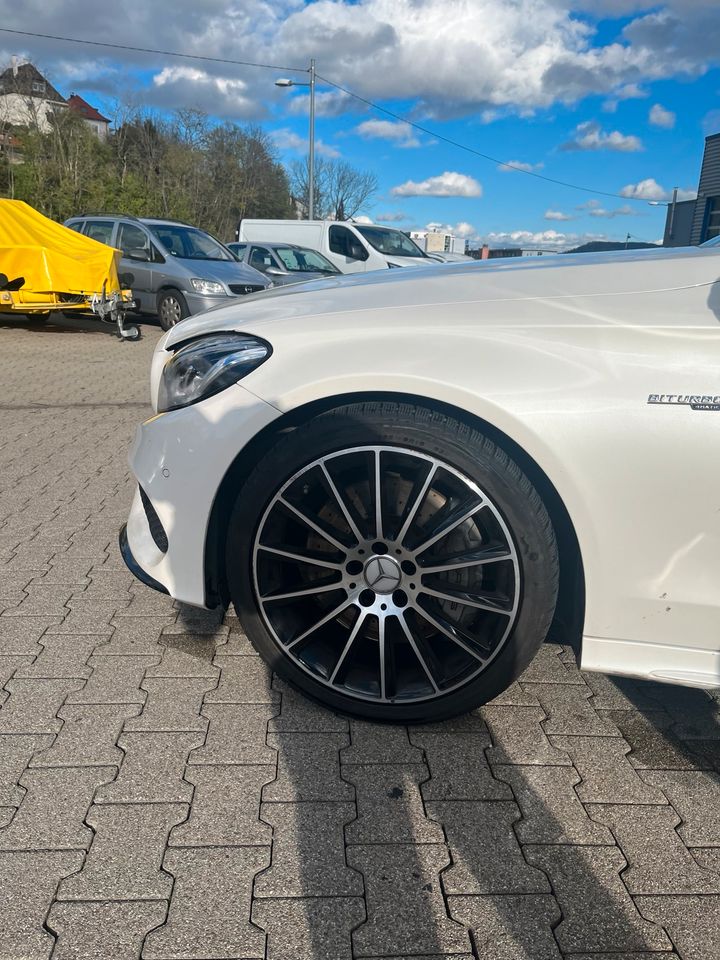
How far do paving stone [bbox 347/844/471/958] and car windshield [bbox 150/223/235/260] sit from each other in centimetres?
1213

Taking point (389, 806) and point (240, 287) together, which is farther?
point (240, 287)

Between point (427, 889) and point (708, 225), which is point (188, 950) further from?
point (708, 225)

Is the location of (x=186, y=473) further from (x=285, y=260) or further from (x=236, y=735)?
(x=285, y=260)

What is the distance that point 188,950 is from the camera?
1.58 m

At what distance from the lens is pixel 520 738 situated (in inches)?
92.0

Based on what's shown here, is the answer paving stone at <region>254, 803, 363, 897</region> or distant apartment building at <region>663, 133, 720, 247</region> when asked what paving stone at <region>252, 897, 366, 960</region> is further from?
distant apartment building at <region>663, 133, 720, 247</region>

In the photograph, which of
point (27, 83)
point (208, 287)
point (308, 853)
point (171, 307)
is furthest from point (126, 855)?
point (27, 83)

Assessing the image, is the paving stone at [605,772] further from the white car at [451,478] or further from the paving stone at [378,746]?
the paving stone at [378,746]

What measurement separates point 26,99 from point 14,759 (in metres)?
30.0

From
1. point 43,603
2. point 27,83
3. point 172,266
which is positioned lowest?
point 43,603

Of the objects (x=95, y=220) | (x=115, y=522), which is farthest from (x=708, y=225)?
(x=115, y=522)

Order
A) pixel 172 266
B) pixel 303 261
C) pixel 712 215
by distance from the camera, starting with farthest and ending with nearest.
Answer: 1. pixel 712 215
2. pixel 303 261
3. pixel 172 266

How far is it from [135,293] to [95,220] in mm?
1785

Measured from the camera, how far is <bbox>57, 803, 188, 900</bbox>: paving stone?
172 cm
